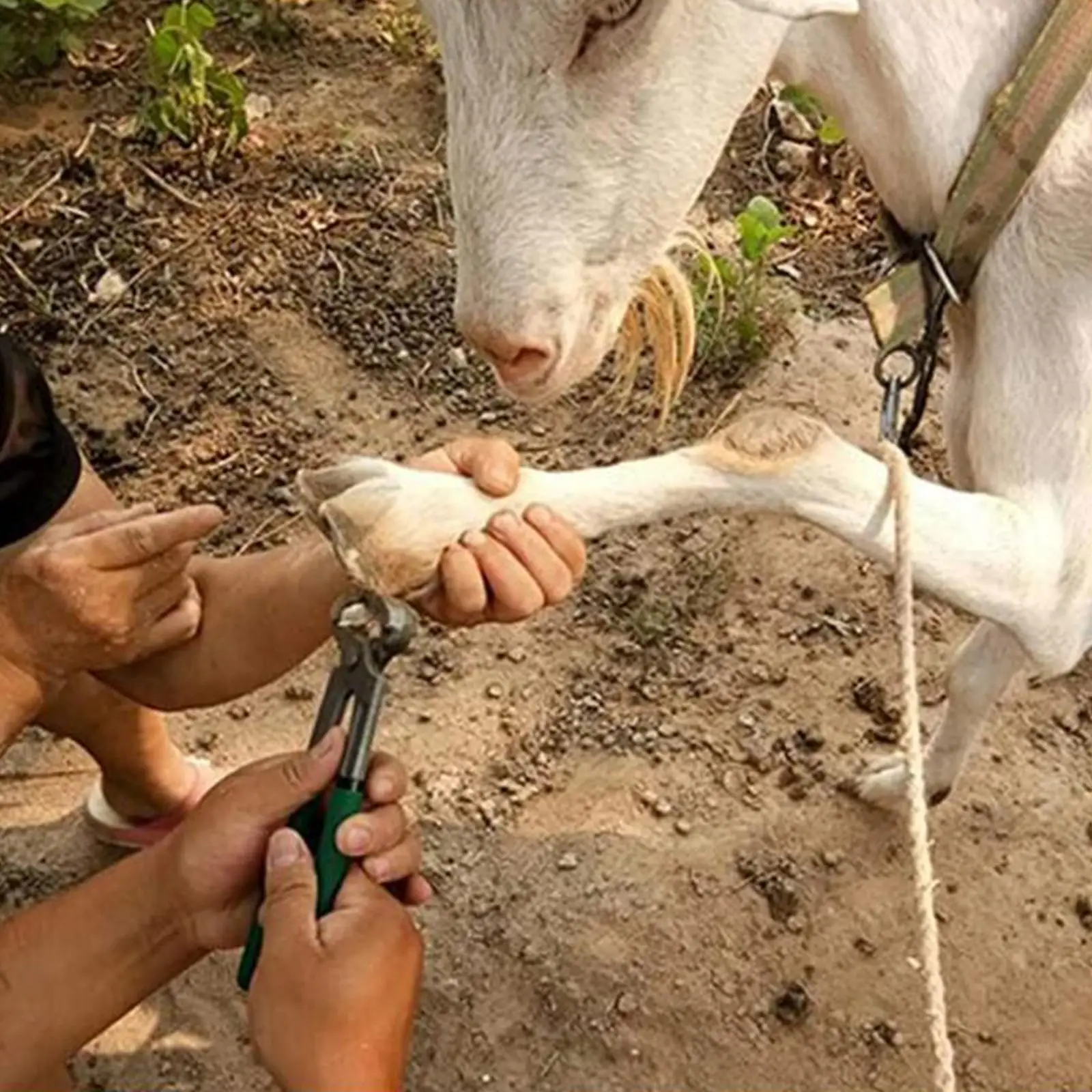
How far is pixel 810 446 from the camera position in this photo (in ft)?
5.78

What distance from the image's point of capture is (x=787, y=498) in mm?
1754

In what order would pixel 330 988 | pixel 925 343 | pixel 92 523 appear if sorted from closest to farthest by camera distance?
pixel 330 988 → pixel 925 343 → pixel 92 523

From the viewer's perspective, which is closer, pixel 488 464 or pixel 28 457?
pixel 488 464

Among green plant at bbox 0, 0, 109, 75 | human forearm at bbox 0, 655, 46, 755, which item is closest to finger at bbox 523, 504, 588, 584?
human forearm at bbox 0, 655, 46, 755

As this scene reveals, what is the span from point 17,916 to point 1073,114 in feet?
4.73

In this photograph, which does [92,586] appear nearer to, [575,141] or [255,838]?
[255,838]

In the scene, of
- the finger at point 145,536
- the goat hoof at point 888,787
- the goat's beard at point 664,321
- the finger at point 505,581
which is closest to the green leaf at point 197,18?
the goat's beard at point 664,321

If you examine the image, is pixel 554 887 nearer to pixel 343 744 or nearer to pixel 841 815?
pixel 841 815

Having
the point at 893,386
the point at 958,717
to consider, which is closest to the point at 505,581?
the point at 893,386

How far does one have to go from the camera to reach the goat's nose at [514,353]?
1704 millimetres

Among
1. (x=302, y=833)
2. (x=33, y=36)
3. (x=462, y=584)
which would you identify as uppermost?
(x=462, y=584)

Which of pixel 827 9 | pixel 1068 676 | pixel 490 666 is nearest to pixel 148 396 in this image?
pixel 490 666

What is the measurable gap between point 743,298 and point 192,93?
128 cm

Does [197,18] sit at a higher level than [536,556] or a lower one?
lower
